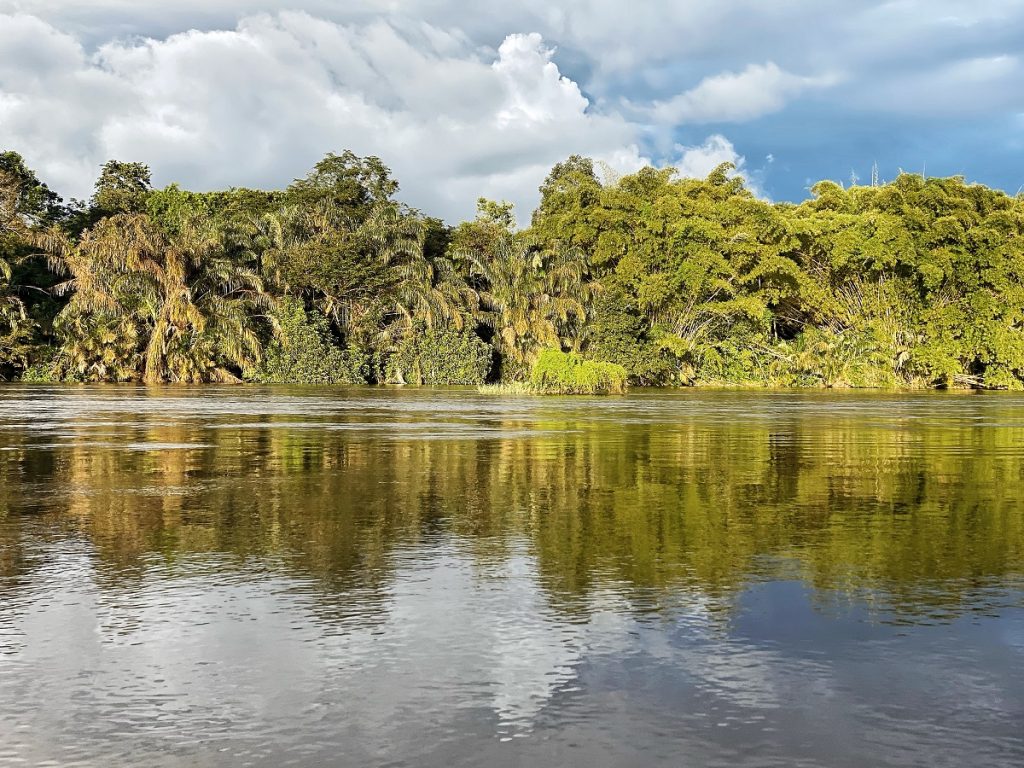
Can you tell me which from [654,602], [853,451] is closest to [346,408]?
[853,451]

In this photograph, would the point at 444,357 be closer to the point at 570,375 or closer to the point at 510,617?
the point at 570,375

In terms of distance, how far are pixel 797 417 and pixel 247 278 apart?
41451 mm

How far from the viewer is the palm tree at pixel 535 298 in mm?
60031

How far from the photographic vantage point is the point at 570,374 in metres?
43.3

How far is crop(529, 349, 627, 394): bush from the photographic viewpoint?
4328 cm

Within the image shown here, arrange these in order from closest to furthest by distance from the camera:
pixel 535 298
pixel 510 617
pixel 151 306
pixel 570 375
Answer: pixel 510 617, pixel 570 375, pixel 151 306, pixel 535 298

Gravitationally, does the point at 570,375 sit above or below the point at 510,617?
above

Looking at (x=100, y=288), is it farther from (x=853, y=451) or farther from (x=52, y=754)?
(x=52, y=754)

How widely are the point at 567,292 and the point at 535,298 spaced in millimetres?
1779

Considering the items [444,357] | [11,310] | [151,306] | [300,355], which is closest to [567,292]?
[444,357]

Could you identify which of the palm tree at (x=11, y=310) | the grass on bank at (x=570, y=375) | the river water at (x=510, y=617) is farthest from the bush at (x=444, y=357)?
the river water at (x=510, y=617)

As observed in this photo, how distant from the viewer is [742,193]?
204 ft

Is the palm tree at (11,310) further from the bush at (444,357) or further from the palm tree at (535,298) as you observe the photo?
the palm tree at (535,298)

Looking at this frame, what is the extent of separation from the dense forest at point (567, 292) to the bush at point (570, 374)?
1440 cm
